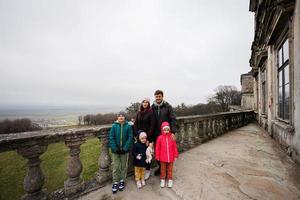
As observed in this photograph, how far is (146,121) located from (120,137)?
1.95ft

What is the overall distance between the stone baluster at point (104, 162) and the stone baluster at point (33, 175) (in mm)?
880

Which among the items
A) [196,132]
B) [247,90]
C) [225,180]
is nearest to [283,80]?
[196,132]

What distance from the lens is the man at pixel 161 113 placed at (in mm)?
3164

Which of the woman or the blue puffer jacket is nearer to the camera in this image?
the blue puffer jacket

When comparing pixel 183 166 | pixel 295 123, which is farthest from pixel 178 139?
pixel 295 123

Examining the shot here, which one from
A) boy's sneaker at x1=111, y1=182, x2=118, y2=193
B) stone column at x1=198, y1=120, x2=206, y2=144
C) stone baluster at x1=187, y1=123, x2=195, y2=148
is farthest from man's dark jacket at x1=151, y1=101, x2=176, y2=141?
stone column at x1=198, y1=120, x2=206, y2=144

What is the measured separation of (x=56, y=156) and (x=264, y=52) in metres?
20.9

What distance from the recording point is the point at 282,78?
18.1 feet

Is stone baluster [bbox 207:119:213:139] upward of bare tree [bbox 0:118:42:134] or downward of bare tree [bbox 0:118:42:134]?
downward

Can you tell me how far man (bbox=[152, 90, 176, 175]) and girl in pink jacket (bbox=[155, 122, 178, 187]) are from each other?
0.23 meters

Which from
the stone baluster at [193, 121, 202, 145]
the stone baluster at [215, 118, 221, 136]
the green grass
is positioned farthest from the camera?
the green grass

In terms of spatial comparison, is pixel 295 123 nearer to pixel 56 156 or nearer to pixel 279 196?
pixel 279 196

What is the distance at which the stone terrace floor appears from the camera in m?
2.43

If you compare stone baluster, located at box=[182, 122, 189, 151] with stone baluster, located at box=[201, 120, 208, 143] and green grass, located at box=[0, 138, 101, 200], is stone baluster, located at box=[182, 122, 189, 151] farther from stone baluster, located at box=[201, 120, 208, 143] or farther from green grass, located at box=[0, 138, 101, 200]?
green grass, located at box=[0, 138, 101, 200]
